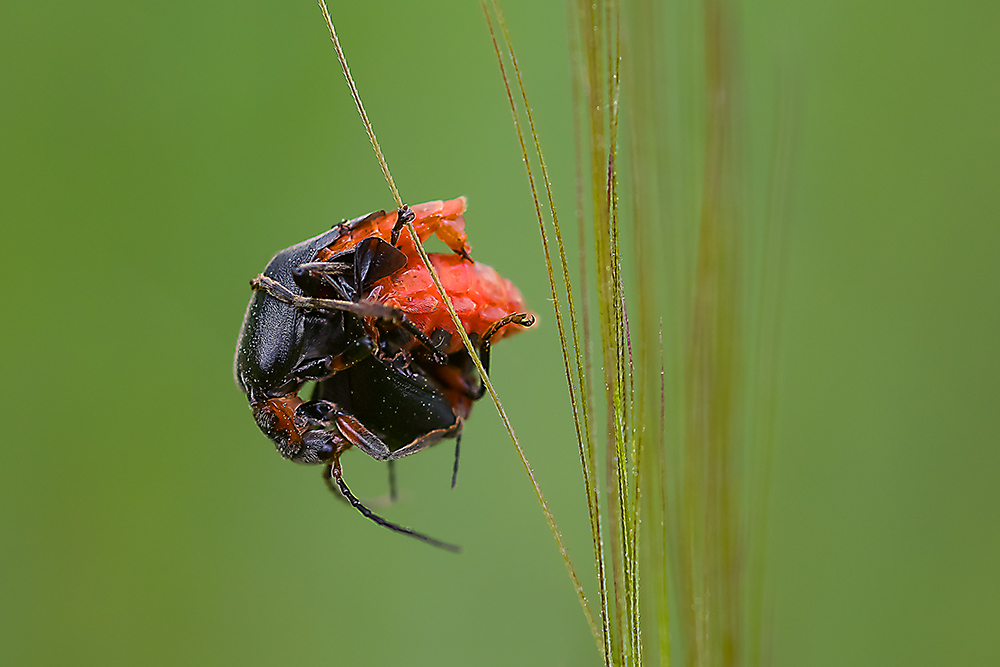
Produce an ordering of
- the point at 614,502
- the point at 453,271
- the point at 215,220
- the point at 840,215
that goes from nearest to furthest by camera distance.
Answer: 1. the point at 614,502
2. the point at 453,271
3. the point at 840,215
4. the point at 215,220

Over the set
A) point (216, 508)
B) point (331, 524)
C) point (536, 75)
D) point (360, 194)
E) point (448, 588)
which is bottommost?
point (448, 588)

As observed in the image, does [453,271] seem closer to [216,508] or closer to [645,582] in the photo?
[645,582]

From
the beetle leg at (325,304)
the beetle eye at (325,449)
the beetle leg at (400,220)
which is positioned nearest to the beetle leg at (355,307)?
the beetle leg at (325,304)

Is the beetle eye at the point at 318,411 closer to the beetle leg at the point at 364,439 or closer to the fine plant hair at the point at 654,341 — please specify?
the beetle leg at the point at 364,439

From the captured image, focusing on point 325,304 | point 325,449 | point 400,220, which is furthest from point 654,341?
point 325,449

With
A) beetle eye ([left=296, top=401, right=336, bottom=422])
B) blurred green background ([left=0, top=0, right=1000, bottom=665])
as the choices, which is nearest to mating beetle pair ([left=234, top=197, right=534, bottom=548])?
beetle eye ([left=296, top=401, right=336, bottom=422])

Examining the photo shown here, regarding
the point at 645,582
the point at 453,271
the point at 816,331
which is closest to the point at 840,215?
the point at 816,331

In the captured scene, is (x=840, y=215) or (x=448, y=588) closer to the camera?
(x=840, y=215)

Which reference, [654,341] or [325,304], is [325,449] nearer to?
[325,304]
